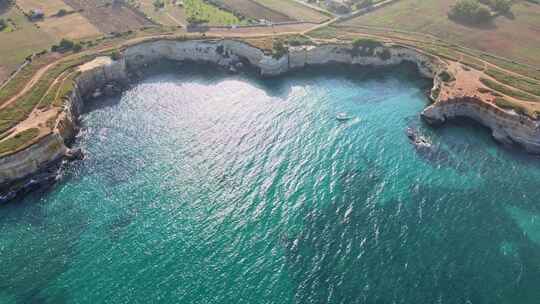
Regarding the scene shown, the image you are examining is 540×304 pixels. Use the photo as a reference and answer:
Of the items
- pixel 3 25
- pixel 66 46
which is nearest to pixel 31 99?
pixel 66 46

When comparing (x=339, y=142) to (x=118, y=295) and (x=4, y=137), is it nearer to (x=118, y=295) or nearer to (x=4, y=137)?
(x=118, y=295)

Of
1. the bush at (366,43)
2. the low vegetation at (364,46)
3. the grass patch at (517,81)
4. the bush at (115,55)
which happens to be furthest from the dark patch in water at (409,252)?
the bush at (115,55)

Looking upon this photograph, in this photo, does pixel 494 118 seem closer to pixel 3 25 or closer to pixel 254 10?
pixel 254 10

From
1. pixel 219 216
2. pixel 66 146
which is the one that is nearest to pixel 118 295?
pixel 219 216

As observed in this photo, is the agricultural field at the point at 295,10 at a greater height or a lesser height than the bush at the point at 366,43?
greater

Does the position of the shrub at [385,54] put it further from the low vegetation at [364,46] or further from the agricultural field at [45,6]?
the agricultural field at [45,6]

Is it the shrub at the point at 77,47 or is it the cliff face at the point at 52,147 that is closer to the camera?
the cliff face at the point at 52,147
